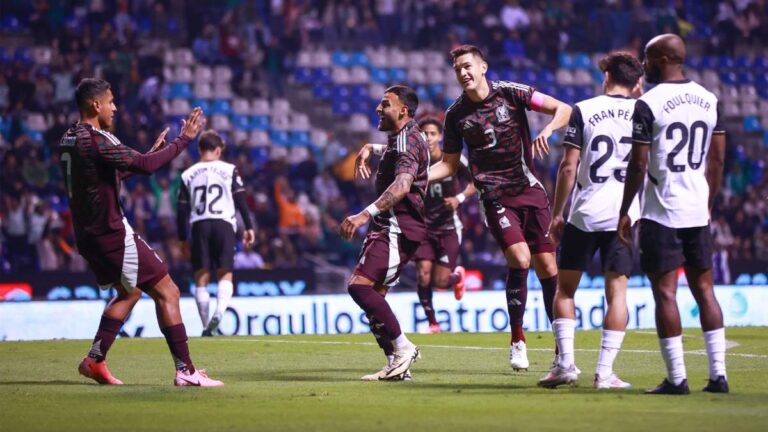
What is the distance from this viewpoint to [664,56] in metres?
8.03

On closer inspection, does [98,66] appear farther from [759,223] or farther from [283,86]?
[759,223]

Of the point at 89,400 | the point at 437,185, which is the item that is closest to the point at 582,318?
the point at 437,185

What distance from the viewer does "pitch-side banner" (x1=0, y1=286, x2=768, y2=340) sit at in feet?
56.3

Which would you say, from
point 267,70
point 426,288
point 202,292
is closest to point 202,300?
point 202,292

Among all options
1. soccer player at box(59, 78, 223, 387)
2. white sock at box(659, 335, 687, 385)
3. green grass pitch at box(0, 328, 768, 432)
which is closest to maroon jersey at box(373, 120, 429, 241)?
green grass pitch at box(0, 328, 768, 432)

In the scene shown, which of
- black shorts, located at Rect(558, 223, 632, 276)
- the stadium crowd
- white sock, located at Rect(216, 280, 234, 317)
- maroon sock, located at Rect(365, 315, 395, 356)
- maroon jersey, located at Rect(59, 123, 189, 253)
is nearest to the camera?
black shorts, located at Rect(558, 223, 632, 276)

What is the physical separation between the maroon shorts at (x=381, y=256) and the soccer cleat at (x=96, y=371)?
81.8 inches

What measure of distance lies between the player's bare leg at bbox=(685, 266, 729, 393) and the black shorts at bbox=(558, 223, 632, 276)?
0.53 metres

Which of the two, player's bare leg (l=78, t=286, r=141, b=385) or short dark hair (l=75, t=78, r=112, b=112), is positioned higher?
short dark hair (l=75, t=78, r=112, b=112)

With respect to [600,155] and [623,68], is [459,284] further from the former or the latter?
[623,68]

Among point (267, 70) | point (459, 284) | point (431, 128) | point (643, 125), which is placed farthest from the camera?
point (267, 70)

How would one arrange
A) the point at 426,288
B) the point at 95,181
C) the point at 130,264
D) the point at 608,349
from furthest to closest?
the point at 426,288 < the point at 130,264 < the point at 95,181 < the point at 608,349

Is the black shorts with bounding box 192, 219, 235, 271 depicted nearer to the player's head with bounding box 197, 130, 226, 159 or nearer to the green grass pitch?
the player's head with bounding box 197, 130, 226, 159

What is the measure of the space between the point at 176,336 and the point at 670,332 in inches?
143
